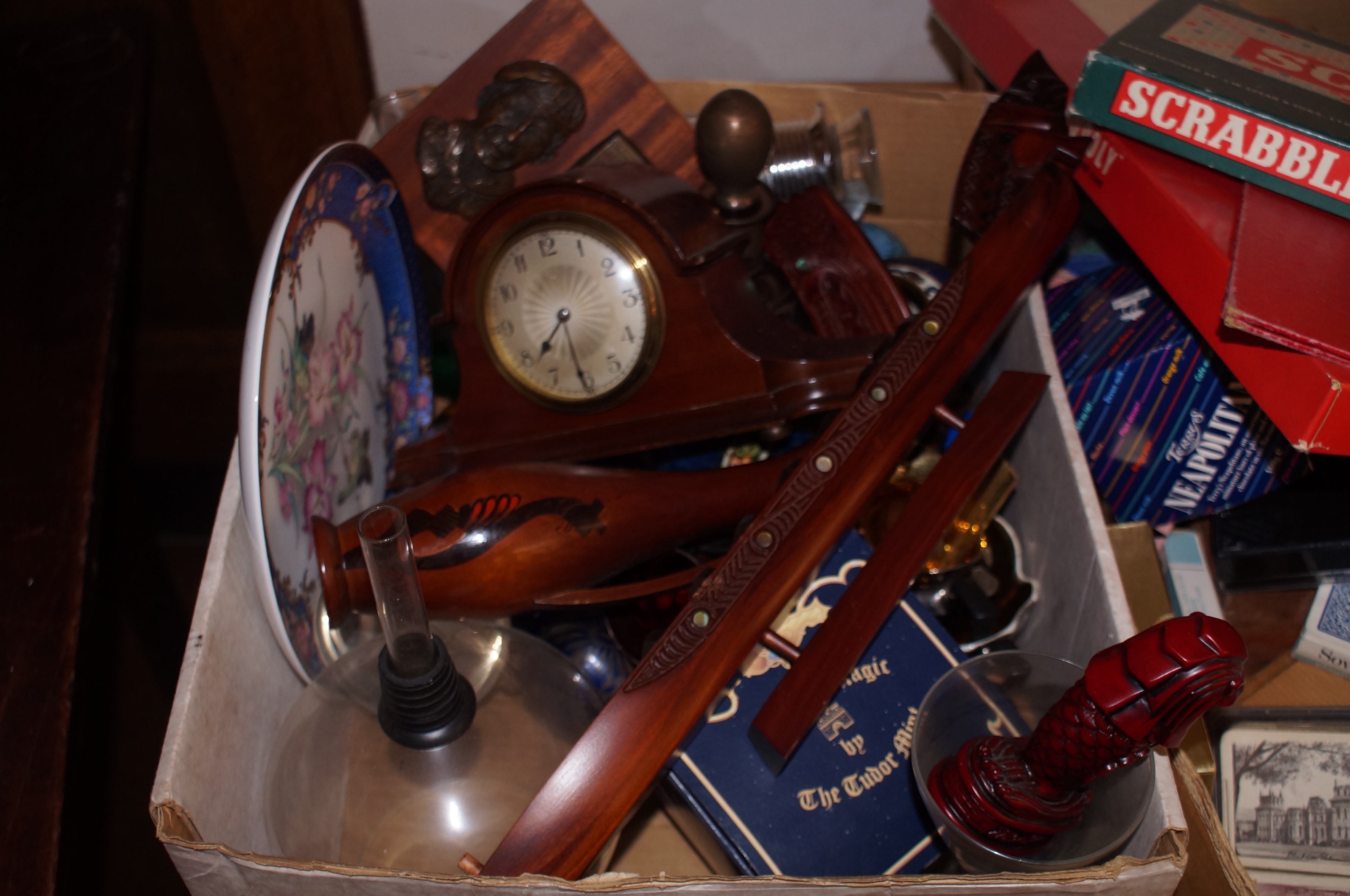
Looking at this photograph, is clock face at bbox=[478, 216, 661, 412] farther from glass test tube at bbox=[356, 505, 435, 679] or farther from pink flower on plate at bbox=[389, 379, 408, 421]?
glass test tube at bbox=[356, 505, 435, 679]

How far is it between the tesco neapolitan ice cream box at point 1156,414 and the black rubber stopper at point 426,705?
0.57 meters

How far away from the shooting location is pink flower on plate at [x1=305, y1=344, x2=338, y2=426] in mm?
676

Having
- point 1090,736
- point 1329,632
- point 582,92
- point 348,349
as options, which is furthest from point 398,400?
point 1329,632

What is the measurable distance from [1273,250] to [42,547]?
0.92m

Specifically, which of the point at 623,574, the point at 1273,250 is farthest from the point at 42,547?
the point at 1273,250

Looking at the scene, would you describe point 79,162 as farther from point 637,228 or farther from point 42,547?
point 637,228

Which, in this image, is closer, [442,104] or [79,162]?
[442,104]

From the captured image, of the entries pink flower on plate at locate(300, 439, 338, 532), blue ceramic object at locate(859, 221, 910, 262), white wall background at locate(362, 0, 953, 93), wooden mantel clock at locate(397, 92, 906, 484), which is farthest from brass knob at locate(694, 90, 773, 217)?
white wall background at locate(362, 0, 953, 93)

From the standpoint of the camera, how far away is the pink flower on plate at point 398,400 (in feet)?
2.75

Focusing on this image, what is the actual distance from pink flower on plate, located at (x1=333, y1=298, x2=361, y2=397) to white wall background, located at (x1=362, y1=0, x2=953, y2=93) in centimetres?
62

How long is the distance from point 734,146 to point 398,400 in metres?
0.36

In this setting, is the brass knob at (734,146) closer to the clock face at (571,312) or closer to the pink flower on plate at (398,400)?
the clock face at (571,312)

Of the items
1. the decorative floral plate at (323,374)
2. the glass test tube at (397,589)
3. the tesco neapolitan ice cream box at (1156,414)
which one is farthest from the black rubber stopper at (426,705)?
the tesco neapolitan ice cream box at (1156,414)

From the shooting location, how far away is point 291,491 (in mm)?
646
